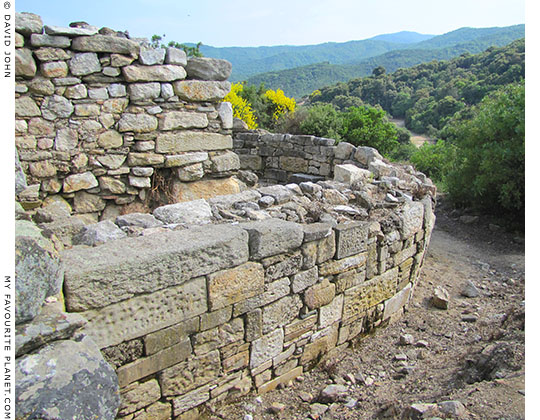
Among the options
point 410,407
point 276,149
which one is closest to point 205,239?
point 410,407

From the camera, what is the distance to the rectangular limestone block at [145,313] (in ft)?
8.56

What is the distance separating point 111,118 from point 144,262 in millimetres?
2881

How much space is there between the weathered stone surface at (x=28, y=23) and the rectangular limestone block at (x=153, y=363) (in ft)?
11.8

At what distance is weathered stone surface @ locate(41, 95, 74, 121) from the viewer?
455cm

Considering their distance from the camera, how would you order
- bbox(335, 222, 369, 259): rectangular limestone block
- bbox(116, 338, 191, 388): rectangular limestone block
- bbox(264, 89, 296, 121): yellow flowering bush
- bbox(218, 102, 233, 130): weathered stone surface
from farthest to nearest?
bbox(264, 89, 296, 121): yellow flowering bush < bbox(218, 102, 233, 130): weathered stone surface < bbox(335, 222, 369, 259): rectangular limestone block < bbox(116, 338, 191, 388): rectangular limestone block

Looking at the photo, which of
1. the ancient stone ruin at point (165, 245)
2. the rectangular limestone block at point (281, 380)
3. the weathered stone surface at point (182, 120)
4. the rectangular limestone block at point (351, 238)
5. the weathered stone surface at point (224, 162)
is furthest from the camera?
the weathered stone surface at point (224, 162)

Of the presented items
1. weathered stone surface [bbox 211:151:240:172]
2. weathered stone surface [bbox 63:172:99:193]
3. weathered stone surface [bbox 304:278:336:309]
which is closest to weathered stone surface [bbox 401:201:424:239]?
weathered stone surface [bbox 304:278:336:309]

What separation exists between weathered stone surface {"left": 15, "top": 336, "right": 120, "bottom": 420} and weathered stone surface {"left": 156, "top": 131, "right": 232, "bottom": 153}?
141 inches

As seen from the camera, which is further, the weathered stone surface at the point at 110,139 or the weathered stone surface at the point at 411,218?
the weathered stone surface at the point at 110,139

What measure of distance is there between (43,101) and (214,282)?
3064mm

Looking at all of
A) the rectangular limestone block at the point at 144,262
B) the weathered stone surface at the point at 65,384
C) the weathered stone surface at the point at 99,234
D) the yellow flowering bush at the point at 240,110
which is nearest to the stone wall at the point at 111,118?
the weathered stone surface at the point at 99,234

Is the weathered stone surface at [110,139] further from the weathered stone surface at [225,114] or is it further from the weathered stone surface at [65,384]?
the weathered stone surface at [65,384]

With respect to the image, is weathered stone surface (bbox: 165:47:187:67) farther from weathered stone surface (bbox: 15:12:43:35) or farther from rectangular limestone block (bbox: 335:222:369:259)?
rectangular limestone block (bbox: 335:222:369:259)

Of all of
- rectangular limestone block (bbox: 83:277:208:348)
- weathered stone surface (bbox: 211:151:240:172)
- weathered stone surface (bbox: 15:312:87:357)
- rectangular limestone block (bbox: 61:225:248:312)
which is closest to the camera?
weathered stone surface (bbox: 15:312:87:357)
